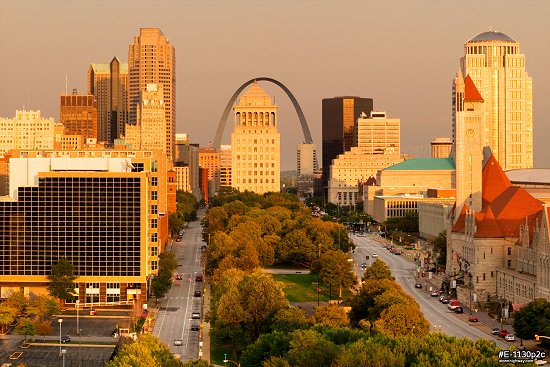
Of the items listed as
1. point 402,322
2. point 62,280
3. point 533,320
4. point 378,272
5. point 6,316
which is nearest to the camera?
point 402,322

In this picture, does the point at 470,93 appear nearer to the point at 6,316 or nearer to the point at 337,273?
the point at 337,273

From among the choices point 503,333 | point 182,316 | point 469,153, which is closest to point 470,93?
point 469,153

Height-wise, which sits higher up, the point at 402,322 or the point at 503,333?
the point at 402,322

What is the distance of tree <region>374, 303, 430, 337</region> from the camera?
300 ft

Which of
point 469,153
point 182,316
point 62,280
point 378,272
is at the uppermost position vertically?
point 469,153

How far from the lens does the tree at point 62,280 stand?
130 m

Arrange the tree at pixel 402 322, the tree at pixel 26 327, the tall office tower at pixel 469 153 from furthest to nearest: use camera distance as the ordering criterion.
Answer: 1. the tall office tower at pixel 469 153
2. the tree at pixel 26 327
3. the tree at pixel 402 322

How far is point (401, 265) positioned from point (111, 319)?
210ft

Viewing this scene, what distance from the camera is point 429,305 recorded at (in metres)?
126

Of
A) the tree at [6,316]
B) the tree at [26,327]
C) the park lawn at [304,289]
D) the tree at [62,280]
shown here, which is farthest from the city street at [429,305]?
the tree at [6,316]

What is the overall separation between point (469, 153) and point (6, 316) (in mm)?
77220

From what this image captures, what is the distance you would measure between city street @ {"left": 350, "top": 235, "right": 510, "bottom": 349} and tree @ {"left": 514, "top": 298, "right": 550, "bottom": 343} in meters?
2.06

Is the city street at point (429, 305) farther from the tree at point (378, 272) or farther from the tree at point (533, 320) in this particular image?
the tree at point (378, 272)

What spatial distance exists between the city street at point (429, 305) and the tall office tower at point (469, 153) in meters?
14.7
